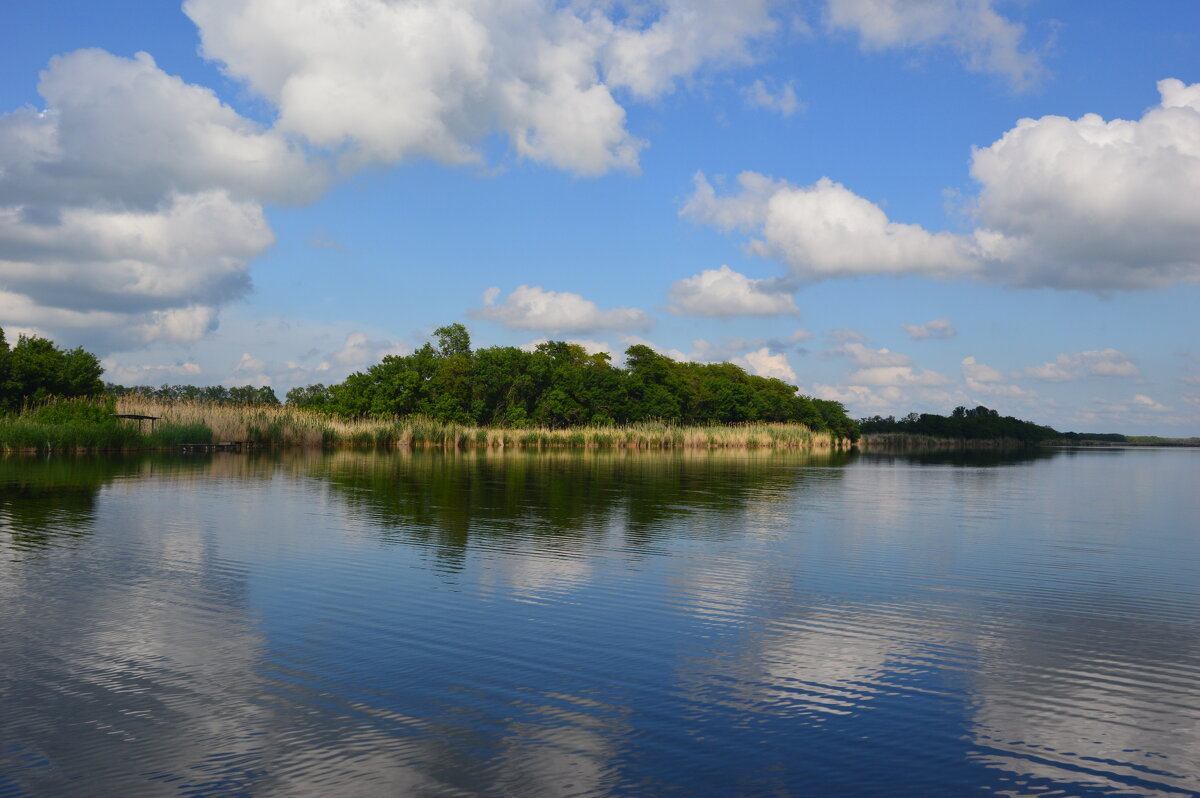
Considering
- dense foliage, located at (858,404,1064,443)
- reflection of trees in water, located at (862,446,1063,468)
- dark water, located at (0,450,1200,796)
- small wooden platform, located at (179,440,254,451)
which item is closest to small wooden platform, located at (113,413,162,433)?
small wooden platform, located at (179,440,254,451)

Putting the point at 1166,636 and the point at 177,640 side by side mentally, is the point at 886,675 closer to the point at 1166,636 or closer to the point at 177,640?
the point at 1166,636

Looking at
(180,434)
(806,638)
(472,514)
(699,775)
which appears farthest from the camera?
(180,434)

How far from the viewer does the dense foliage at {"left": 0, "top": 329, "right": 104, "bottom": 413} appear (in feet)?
141

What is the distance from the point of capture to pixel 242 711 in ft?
17.1

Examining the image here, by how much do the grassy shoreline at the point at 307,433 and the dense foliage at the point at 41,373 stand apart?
4.93 meters

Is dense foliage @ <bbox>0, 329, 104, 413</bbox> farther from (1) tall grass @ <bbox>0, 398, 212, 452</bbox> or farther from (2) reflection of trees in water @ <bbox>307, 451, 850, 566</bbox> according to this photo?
(2) reflection of trees in water @ <bbox>307, 451, 850, 566</bbox>

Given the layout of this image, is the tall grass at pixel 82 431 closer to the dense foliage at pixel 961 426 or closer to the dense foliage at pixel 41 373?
the dense foliage at pixel 41 373

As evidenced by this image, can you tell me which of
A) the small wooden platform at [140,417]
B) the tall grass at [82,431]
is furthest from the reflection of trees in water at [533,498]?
the small wooden platform at [140,417]

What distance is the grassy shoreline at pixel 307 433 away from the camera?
37125 millimetres

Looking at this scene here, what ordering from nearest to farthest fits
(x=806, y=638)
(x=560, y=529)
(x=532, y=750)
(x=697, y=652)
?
(x=532, y=750) < (x=697, y=652) < (x=806, y=638) < (x=560, y=529)

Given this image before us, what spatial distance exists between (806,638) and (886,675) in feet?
3.36

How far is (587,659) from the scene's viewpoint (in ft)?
21.3

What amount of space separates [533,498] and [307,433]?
34687 mm

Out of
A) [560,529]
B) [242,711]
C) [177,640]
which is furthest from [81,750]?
[560,529]
